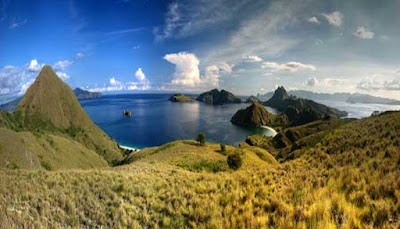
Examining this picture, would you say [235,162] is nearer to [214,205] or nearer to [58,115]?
[214,205]

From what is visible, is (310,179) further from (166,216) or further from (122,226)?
(122,226)

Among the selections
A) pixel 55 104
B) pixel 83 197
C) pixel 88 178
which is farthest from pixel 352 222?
pixel 55 104

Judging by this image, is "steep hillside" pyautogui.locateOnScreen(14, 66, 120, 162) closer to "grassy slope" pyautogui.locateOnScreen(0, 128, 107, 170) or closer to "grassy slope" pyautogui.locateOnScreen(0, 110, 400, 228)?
"grassy slope" pyautogui.locateOnScreen(0, 128, 107, 170)

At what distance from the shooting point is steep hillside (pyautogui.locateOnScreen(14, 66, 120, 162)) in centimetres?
10425

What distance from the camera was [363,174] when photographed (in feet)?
26.2

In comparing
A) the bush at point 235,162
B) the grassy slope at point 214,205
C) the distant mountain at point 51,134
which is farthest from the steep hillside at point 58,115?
the grassy slope at point 214,205

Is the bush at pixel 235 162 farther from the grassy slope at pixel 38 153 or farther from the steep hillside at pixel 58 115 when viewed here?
the steep hillside at pixel 58 115

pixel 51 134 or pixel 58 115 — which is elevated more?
pixel 58 115

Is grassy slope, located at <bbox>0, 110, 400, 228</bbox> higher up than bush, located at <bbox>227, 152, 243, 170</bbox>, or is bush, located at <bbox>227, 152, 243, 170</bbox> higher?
grassy slope, located at <bbox>0, 110, 400, 228</bbox>

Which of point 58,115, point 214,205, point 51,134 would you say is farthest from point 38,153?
point 58,115

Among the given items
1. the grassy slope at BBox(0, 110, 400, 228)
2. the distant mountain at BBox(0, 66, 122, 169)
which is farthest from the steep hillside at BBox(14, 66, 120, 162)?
the grassy slope at BBox(0, 110, 400, 228)

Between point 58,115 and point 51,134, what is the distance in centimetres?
3572

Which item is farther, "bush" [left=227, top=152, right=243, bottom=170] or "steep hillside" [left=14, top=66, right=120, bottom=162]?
"steep hillside" [left=14, top=66, right=120, bottom=162]

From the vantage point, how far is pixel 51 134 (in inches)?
3551
